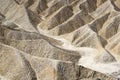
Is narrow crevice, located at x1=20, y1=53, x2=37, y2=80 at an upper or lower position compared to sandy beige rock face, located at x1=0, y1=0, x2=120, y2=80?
upper

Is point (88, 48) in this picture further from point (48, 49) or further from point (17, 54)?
point (17, 54)

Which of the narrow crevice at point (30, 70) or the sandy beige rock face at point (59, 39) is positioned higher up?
the narrow crevice at point (30, 70)

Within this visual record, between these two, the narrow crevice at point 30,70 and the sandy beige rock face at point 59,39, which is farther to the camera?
the sandy beige rock face at point 59,39

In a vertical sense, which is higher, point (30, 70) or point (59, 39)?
point (30, 70)

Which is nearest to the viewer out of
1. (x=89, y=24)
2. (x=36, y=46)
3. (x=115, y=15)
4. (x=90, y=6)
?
(x=36, y=46)

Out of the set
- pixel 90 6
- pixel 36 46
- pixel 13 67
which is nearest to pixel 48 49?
pixel 36 46

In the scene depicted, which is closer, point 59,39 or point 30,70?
point 30,70

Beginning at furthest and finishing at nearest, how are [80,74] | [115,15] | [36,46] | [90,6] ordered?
1. [90,6]
2. [115,15]
3. [36,46]
4. [80,74]

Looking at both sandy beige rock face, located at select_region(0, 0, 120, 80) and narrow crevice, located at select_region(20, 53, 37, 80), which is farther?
sandy beige rock face, located at select_region(0, 0, 120, 80)
